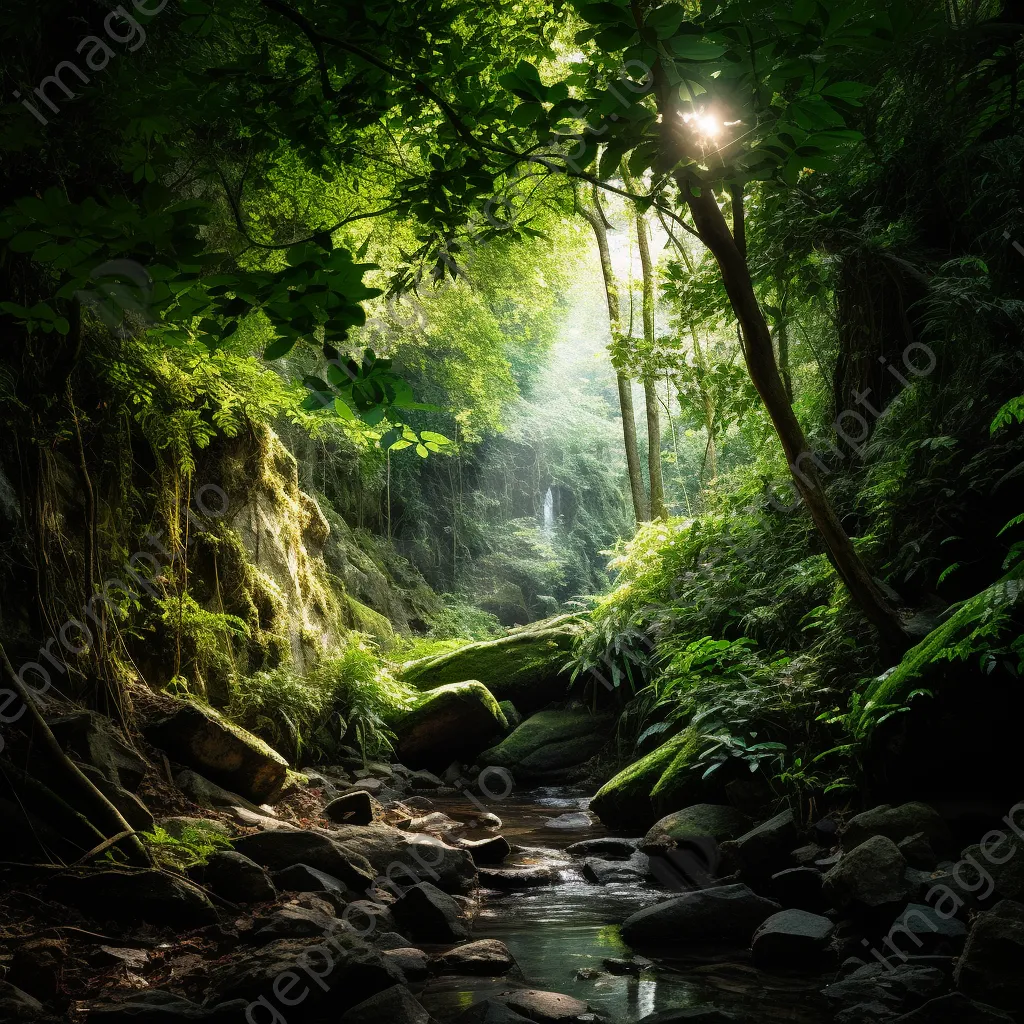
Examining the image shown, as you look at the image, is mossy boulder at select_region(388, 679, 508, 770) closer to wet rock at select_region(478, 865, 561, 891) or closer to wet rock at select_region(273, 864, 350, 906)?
wet rock at select_region(478, 865, 561, 891)

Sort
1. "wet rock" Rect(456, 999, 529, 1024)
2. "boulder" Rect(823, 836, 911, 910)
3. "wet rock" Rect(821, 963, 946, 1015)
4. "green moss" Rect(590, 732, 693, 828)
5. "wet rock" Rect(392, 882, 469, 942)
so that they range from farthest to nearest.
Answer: "green moss" Rect(590, 732, 693, 828) → "wet rock" Rect(392, 882, 469, 942) → "boulder" Rect(823, 836, 911, 910) → "wet rock" Rect(821, 963, 946, 1015) → "wet rock" Rect(456, 999, 529, 1024)

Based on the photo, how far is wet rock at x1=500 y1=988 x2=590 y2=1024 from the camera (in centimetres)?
305

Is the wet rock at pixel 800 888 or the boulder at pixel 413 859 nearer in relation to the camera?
the wet rock at pixel 800 888

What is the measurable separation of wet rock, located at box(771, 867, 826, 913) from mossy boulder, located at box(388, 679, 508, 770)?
5.48 metres

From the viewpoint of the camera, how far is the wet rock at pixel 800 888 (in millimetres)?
4172

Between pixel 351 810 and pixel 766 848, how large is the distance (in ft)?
10.3

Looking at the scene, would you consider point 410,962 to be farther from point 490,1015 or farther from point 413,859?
point 413,859

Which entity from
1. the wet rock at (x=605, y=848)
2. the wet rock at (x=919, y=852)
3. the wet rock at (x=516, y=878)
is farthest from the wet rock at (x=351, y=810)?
the wet rock at (x=919, y=852)

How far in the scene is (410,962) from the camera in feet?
11.9

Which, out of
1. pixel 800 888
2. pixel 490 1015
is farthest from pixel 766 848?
pixel 490 1015

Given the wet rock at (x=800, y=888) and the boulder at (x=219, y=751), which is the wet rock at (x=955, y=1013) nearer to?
the wet rock at (x=800, y=888)

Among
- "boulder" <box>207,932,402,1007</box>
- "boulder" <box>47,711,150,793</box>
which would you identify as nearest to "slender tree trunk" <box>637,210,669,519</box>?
"boulder" <box>47,711,150,793</box>

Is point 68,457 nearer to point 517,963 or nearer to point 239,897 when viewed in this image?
point 239,897

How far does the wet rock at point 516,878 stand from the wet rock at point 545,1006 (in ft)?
6.47
